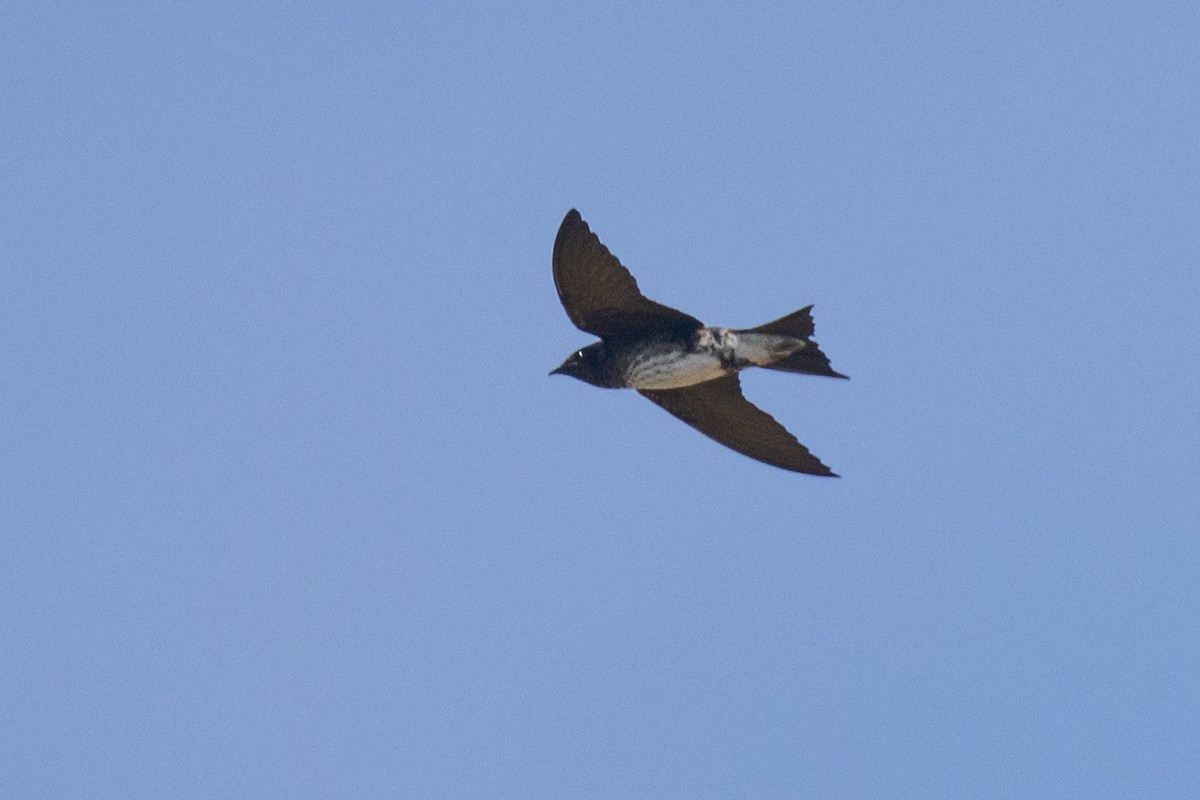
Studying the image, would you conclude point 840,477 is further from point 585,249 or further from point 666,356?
point 585,249

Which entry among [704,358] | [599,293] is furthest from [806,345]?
[599,293]

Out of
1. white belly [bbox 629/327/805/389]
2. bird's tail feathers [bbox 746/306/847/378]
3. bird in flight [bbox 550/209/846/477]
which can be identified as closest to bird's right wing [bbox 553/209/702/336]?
bird in flight [bbox 550/209/846/477]

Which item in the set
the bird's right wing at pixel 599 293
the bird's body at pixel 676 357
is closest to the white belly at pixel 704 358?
the bird's body at pixel 676 357

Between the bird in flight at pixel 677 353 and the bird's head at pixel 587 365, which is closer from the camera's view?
the bird in flight at pixel 677 353

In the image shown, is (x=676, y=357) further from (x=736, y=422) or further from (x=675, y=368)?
(x=736, y=422)

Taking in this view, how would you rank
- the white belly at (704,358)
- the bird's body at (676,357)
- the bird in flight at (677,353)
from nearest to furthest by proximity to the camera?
1. the bird in flight at (677,353)
2. the white belly at (704,358)
3. the bird's body at (676,357)

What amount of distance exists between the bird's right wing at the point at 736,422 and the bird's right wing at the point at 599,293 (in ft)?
2.88

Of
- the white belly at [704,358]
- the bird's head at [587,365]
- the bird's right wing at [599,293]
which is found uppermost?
the bird's right wing at [599,293]

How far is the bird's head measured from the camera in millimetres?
13977

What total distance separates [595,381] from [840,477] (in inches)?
77.5

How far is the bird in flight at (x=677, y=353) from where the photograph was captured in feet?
43.3

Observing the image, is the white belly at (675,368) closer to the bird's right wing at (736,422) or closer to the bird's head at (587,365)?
the bird's head at (587,365)

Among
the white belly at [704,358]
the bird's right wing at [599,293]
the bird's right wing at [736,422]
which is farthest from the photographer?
the bird's right wing at [736,422]

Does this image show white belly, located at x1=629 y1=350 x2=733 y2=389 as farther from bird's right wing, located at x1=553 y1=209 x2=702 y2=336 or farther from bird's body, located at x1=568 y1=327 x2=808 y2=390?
bird's right wing, located at x1=553 y1=209 x2=702 y2=336
